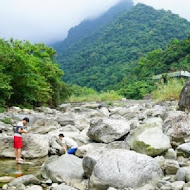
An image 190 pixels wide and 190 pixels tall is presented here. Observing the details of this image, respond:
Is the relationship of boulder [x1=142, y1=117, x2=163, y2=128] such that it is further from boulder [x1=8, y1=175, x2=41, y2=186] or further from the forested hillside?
the forested hillside

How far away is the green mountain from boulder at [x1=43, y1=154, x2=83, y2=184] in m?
41.8

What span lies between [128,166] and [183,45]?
143 ft

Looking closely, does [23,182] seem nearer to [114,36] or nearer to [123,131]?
[123,131]

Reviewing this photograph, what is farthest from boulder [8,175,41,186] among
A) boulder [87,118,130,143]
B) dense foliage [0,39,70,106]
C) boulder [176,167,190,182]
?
dense foliage [0,39,70,106]

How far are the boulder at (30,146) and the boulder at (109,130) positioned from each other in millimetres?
1378

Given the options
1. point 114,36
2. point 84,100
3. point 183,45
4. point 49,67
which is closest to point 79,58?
point 114,36

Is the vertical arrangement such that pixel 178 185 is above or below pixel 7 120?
above

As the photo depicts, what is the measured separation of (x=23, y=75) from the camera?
18.0m

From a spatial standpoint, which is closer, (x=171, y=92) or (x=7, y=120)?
(x=7, y=120)

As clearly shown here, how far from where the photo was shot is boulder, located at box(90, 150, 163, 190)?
205 inches

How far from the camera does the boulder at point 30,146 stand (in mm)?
8422

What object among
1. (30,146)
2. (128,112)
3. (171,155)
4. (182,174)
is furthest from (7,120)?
(182,174)

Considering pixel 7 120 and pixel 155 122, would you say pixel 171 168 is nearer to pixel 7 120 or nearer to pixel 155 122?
pixel 155 122

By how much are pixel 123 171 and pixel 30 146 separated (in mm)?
3959
